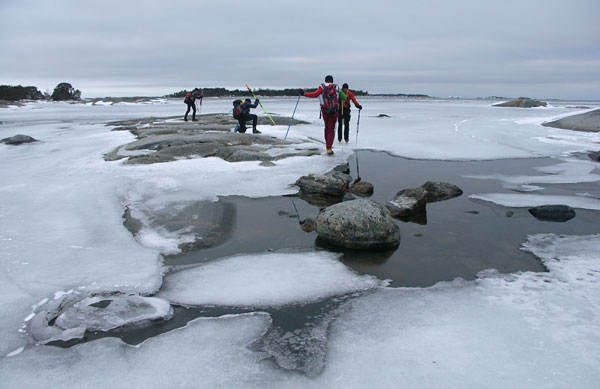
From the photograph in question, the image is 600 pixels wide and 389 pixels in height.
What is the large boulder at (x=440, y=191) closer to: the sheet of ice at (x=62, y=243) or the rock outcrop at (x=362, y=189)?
the rock outcrop at (x=362, y=189)

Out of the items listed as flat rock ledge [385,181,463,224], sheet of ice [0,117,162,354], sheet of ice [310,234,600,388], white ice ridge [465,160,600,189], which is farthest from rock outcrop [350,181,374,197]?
sheet of ice [0,117,162,354]

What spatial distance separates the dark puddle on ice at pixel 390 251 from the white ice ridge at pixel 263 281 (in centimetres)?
14

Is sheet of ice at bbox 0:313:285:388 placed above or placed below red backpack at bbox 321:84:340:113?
below

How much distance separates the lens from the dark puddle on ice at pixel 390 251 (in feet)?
10.2

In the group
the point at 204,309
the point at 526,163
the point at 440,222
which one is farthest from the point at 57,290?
the point at 526,163

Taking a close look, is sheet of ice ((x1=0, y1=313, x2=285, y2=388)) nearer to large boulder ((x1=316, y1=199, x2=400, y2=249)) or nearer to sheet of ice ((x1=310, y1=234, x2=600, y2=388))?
sheet of ice ((x1=310, y1=234, x2=600, y2=388))

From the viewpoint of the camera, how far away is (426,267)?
4.27m

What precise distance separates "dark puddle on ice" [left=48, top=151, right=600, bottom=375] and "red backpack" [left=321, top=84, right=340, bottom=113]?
3721 millimetres

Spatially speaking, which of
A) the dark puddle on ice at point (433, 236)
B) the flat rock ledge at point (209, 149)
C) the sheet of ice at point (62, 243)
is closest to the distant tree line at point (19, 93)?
the flat rock ledge at point (209, 149)

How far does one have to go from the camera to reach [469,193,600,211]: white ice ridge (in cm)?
649

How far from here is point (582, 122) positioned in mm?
18406

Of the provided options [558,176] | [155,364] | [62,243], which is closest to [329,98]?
[558,176]

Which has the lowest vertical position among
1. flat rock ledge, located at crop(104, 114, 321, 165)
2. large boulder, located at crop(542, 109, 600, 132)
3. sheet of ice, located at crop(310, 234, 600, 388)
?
sheet of ice, located at crop(310, 234, 600, 388)

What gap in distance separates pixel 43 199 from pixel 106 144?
758cm
